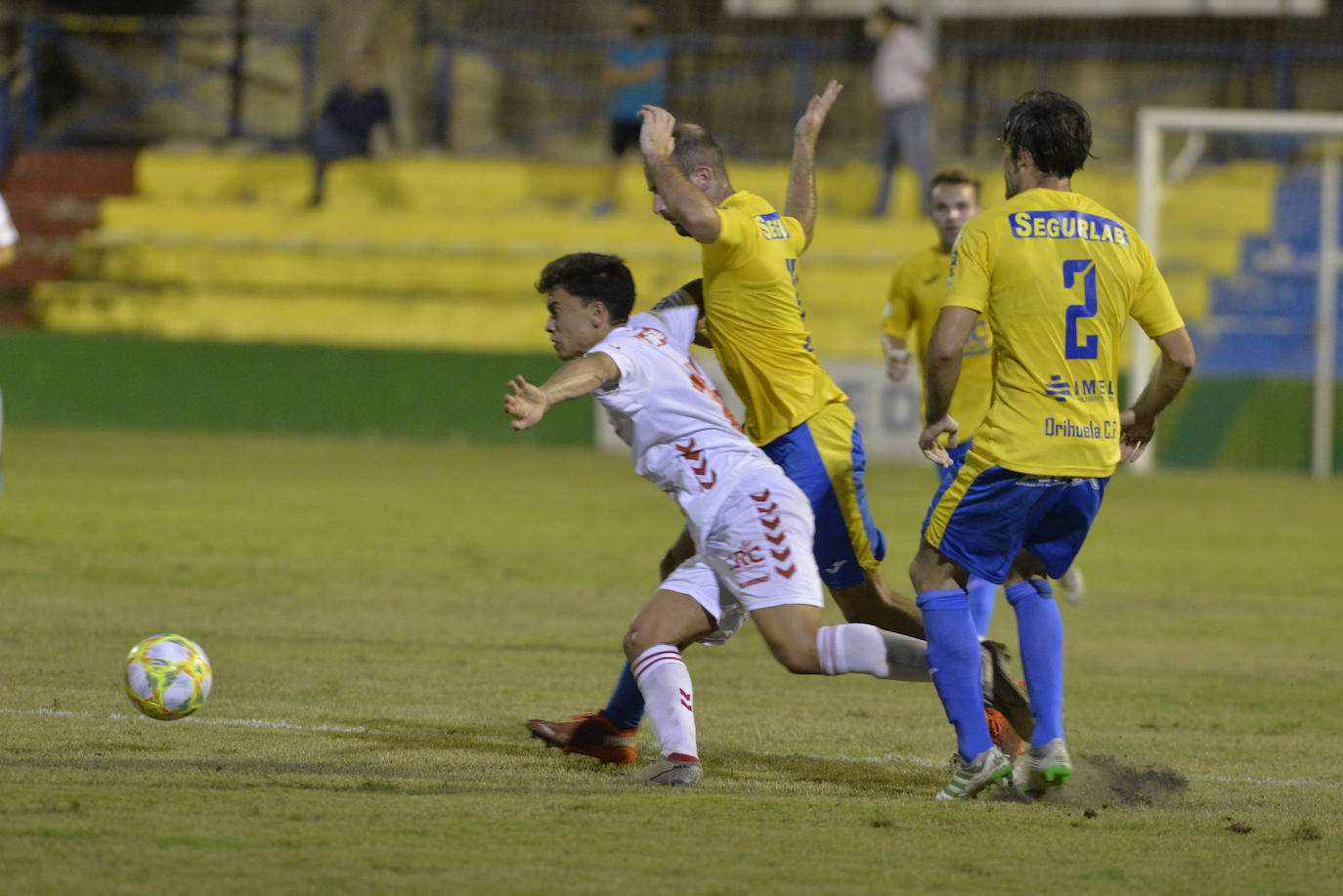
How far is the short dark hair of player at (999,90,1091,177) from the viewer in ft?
17.0

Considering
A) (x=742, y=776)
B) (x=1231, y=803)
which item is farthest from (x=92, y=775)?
(x=1231, y=803)

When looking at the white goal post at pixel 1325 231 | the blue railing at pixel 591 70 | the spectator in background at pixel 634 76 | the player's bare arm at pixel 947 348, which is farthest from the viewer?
the blue railing at pixel 591 70

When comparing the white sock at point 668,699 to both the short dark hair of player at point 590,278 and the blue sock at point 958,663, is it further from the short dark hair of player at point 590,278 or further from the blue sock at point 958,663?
the short dark hair of player at point 590,278

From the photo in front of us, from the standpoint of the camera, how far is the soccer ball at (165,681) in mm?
5719

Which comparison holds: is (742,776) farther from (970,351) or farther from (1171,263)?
(1171,263)

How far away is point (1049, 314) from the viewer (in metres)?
5.22

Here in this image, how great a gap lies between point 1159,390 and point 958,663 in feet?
3.44

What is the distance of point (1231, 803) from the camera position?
5.33 metres

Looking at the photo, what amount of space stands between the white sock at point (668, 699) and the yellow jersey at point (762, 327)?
3.38 ft

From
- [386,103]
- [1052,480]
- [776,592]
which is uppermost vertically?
[386,103]

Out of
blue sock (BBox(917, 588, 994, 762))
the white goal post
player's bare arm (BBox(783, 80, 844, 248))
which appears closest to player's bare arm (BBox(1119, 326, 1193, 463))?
blue sock (BBox(917, 588, 994, 762))

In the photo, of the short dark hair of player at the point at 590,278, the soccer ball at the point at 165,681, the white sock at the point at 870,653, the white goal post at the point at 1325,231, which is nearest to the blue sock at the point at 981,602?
→ the white sock at the point at 870,653

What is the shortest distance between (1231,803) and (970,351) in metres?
2.75

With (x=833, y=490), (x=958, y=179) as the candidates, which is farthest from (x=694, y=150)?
(x=958, y=179)
